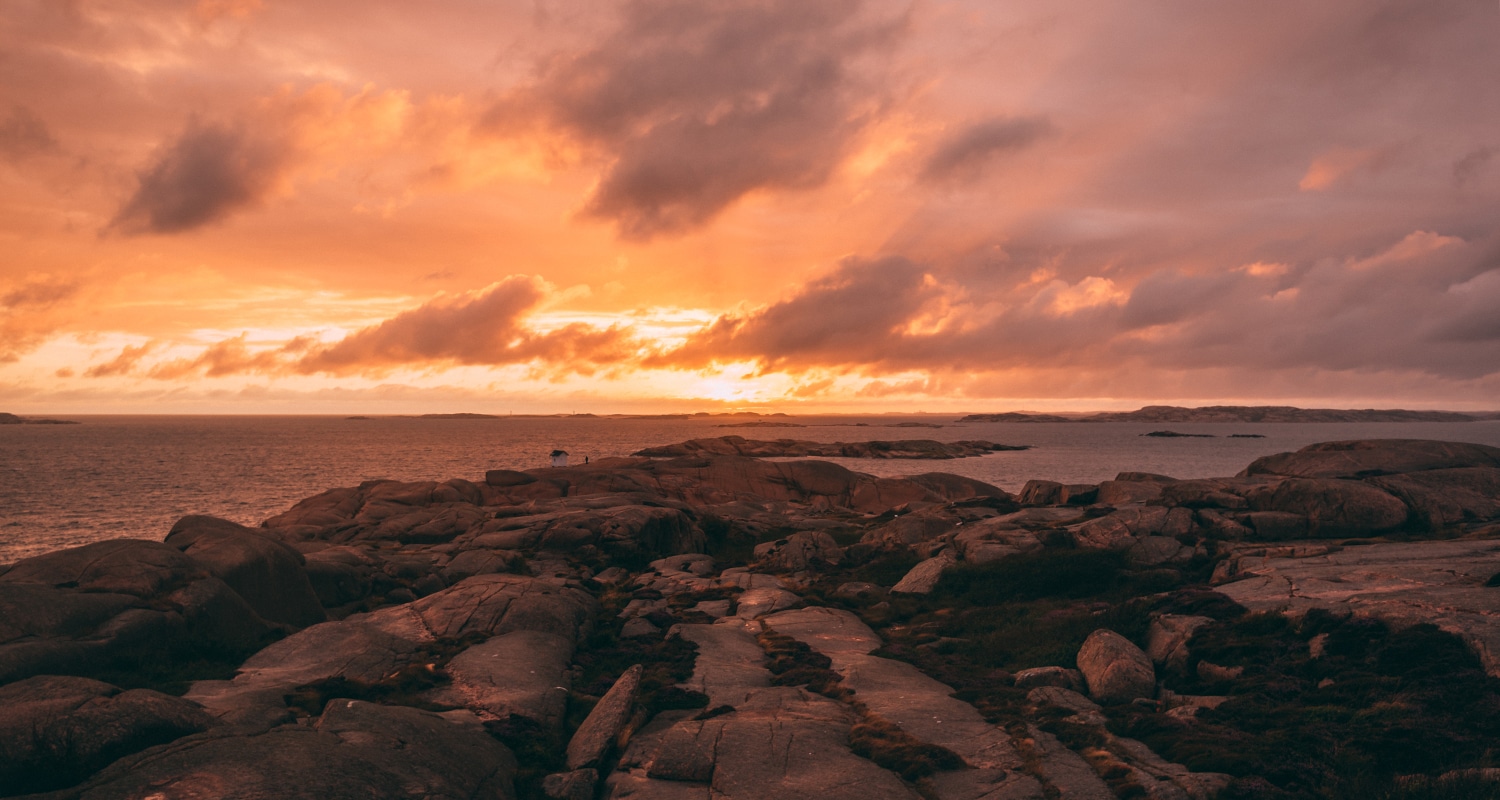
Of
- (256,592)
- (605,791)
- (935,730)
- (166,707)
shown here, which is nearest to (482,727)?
(605,791)

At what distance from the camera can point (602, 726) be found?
57.0ft

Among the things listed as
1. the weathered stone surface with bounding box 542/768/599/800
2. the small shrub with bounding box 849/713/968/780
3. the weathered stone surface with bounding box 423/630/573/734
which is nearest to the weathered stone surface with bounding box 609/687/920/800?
the small shrub with bounding box 849/713/968/780

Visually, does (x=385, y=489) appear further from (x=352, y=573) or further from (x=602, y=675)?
(x=602, y=675)

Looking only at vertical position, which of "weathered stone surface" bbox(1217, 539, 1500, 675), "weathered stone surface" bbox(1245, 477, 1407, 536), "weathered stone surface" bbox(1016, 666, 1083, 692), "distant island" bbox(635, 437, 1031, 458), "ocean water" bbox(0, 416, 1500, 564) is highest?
"weathered stone surface" bbox(1245, 477, 1407, 536)

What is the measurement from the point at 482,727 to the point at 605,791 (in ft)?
13.0

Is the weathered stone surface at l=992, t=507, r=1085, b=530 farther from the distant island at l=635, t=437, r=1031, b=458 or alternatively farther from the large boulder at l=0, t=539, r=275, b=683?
the distant island at l=635, t=437, r=1031, b=458

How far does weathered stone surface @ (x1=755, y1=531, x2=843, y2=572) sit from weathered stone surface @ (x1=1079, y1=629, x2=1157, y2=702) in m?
21.8

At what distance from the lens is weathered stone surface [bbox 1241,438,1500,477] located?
1718 inches

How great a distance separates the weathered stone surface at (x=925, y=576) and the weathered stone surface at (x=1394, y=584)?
39.4 feet

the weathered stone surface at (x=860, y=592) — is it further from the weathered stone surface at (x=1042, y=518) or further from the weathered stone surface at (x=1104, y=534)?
the weathered stone surface at (x=1104, y=534)

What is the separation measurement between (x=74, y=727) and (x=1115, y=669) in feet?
77.5

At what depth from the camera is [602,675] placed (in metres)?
23.1

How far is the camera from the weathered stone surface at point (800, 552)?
43250 millimetres

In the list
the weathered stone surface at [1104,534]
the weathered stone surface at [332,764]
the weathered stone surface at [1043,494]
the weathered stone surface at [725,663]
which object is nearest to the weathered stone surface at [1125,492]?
the weathered stone surface at [1043,494]
